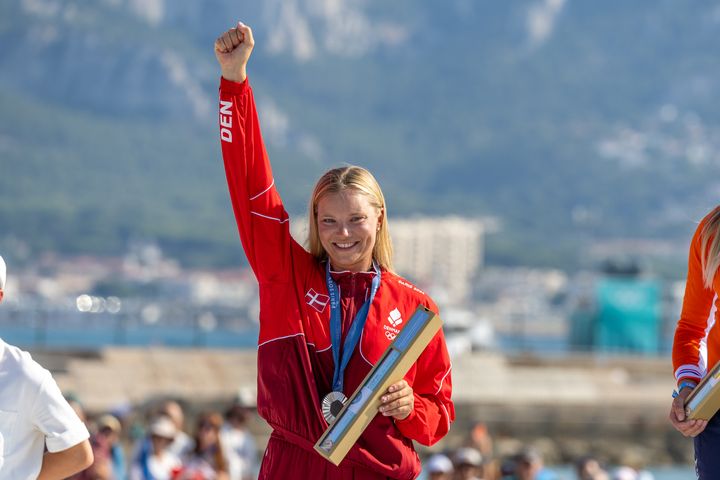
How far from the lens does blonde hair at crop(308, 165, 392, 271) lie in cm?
462

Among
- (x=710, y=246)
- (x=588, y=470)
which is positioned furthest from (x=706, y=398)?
(x=588, y=470)

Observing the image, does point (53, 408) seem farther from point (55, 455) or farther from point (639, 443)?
point (639, 443)

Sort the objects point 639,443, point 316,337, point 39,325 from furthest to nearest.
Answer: point 39,325, point 639,443, point 316,337

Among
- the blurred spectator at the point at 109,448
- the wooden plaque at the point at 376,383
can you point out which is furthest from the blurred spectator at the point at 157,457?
the wooden plaque at the point at 376,383

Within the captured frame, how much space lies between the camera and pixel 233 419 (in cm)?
1280

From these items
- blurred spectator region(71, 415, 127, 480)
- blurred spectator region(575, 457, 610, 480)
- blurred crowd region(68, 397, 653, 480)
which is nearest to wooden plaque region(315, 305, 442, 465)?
blurred crowd region(68, 397, 653, 480)

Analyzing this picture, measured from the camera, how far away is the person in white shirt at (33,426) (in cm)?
420

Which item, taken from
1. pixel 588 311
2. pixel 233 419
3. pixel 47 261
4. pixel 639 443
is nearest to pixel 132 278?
pixel 47 261

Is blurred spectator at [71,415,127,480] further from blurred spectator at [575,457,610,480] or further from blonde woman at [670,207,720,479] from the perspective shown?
blonde woman at [670,207,720,479]

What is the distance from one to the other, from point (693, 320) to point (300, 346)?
1.14 m

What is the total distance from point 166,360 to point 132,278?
160 metres

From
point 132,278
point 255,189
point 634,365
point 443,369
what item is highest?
point 132,278

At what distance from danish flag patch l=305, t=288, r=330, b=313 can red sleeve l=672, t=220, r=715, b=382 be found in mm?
1007

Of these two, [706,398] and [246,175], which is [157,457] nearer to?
[246,175]
